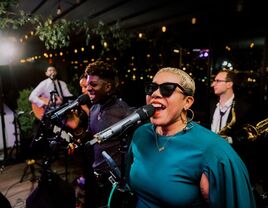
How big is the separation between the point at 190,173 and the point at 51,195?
2276 mm

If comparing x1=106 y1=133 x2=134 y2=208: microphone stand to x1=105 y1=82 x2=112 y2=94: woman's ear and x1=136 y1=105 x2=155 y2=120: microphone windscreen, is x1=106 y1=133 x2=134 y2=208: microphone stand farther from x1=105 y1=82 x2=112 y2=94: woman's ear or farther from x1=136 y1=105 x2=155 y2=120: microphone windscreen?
x1=105 y1=82 x2=112 y2=94: woman's ear

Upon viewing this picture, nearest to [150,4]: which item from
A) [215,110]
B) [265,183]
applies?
[215,110]

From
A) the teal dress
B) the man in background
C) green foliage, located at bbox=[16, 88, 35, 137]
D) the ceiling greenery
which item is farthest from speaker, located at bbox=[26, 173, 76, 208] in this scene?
green foliage, located at bbox=[16, 88, 35, 137]

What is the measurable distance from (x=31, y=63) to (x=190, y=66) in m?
7.87

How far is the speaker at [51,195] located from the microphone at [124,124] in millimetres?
1987

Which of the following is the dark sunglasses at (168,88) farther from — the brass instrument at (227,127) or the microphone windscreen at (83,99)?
the brass instrument at (227,127)

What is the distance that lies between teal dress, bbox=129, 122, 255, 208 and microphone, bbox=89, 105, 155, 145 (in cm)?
25

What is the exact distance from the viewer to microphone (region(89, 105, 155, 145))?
5.06 ft

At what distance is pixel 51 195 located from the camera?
3.25 metres

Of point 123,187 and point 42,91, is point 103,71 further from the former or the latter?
point 42,91

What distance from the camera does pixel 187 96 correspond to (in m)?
1.83

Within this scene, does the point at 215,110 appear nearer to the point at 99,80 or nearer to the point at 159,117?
the point at 99,80

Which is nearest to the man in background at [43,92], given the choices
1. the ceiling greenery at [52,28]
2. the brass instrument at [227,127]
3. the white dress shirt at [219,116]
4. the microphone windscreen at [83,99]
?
the ceiling greenery at [52,28]

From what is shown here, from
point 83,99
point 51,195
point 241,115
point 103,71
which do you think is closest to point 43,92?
point 51,195
